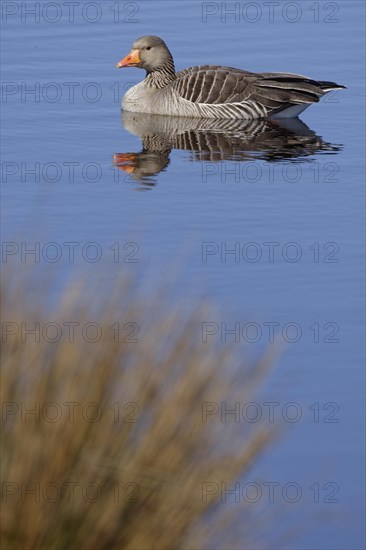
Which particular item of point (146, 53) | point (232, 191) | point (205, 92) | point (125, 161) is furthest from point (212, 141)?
point (232, 191)

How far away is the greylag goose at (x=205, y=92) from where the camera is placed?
62.4ft

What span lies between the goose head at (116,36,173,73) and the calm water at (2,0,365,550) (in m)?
0.48

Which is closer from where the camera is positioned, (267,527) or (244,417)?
(244,417)

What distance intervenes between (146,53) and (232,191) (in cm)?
506

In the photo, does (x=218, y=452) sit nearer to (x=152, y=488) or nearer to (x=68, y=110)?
(x=152, y=488)

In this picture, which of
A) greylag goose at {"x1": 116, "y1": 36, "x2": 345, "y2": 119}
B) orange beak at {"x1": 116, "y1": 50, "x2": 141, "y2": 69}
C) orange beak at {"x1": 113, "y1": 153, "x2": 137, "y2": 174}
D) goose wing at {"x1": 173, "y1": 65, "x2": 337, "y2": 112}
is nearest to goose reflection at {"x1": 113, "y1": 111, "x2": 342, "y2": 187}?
orange beak at {"x1": 113, "y1": 153, "x2": 137, "y2": 174}

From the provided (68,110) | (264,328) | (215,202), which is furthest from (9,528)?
(68,110)

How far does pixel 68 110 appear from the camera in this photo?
18.1 m

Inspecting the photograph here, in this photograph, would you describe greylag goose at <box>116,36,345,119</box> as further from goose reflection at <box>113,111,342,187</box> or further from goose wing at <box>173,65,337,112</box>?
goose reflection at <box>113,111,342,187</box>

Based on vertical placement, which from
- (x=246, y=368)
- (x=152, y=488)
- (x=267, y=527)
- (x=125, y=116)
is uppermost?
(x=125, y=116)

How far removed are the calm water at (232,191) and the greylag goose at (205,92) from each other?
1.27 feet

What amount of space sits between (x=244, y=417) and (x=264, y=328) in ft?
14.6

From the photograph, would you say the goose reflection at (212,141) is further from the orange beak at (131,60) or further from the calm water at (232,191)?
the orange beak at (131,60)

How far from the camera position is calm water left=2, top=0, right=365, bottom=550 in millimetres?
9195
